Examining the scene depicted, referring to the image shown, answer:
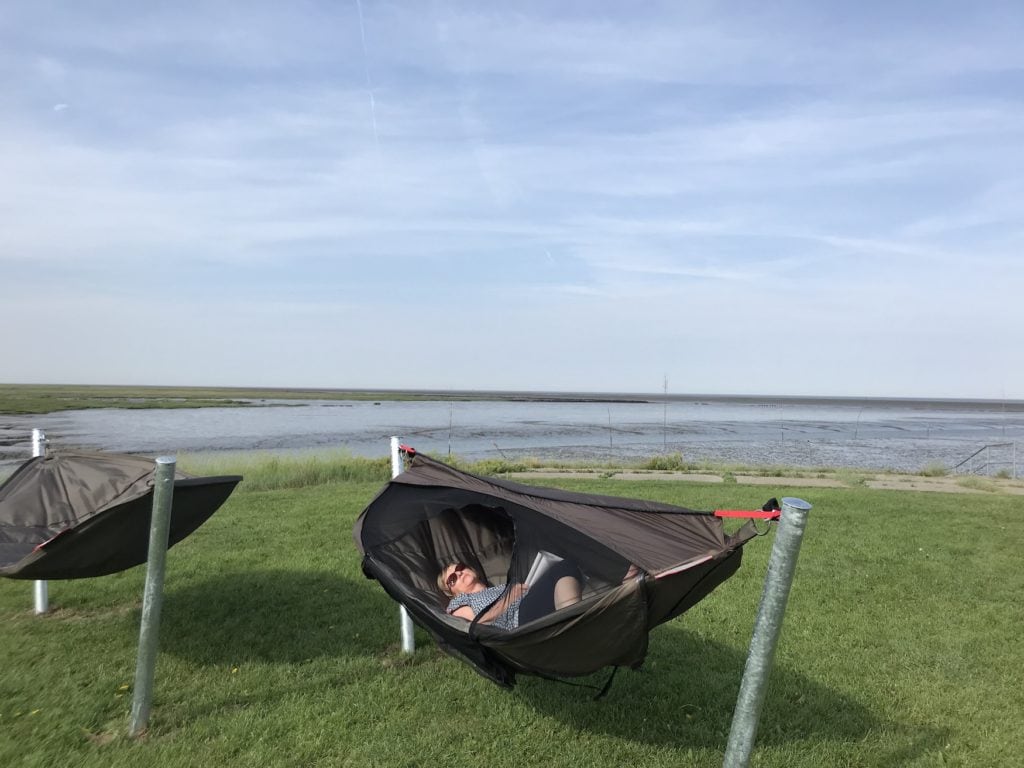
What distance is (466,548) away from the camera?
4.32m

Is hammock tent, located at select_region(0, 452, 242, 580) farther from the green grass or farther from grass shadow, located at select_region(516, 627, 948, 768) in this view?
grass shadow, located at select_region(516, 627, 948, 768)

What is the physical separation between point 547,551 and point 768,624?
4.23 feet

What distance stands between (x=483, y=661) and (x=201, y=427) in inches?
1404

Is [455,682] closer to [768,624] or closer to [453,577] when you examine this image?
[453,577]

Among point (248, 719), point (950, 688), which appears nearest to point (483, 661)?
point (248, 719)

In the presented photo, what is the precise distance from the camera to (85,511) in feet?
15.4

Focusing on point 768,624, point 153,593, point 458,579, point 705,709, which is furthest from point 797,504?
point 153,593

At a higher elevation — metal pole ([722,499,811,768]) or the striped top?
metal pole ([722,499,811,768])

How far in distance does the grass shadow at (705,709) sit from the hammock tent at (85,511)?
216cm

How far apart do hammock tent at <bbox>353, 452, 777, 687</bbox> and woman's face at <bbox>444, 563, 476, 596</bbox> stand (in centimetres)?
9

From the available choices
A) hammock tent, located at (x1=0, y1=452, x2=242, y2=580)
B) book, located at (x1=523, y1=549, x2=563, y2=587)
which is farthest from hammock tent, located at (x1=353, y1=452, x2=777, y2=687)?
hammock tent, located at (x1=0, y1=452, x2=242, y2=580)

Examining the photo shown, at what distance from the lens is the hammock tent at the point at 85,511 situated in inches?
136

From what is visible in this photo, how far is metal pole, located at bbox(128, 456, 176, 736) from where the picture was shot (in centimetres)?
316

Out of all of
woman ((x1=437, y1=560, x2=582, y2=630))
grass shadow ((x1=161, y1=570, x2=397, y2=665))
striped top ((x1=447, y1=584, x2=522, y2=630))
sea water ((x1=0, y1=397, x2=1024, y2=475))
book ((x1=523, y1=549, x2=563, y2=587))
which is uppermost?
book ((x1=523, y1=549, x2=563, y2=587))
